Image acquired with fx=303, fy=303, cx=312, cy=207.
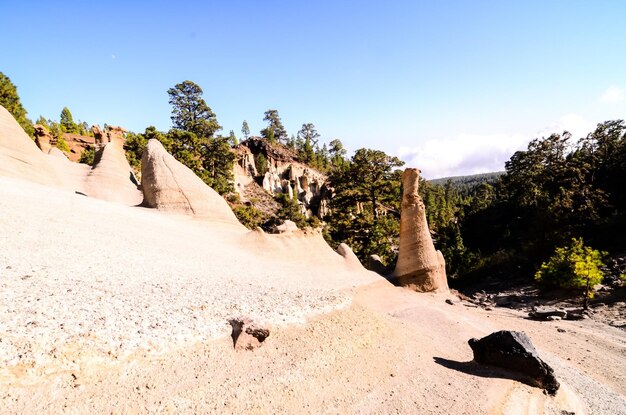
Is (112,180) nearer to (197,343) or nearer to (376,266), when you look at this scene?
(376,266)

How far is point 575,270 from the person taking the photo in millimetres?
18828

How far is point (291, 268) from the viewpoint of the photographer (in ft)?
53.5

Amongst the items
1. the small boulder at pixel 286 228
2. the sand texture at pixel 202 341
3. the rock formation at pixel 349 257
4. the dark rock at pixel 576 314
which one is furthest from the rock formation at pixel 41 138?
the dark rock at pixel 576 314

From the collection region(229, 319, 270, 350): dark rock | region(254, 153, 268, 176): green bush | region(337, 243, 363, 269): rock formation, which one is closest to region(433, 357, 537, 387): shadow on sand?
region(229, 319, 270, 350): dark rock

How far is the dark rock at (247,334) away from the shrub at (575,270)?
20818 mm

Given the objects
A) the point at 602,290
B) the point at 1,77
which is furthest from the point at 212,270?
the point at 1,77

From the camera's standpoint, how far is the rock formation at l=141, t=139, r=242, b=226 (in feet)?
60.8

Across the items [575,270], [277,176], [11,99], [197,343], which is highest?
[11,99]

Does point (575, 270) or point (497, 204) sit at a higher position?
point (497, 204)

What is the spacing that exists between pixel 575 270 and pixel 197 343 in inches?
888

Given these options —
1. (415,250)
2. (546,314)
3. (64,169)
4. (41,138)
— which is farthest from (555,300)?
(41,138)

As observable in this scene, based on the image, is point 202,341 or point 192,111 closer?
point 202,341

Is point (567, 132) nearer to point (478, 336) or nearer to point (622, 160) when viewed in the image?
point (622, 160)

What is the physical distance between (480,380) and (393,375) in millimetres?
2442
